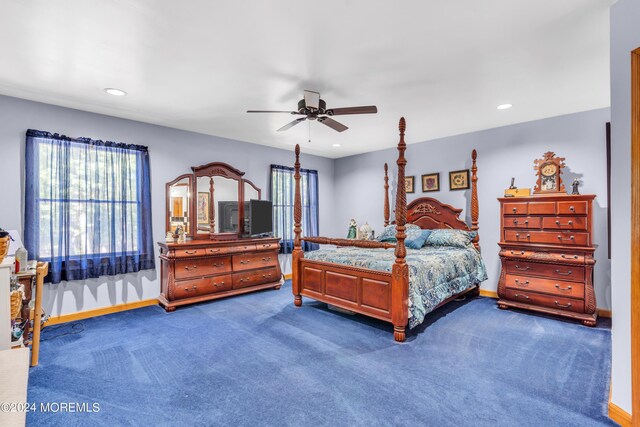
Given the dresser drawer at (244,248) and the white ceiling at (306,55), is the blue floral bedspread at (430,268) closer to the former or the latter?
the dresser drawer at (244,248)

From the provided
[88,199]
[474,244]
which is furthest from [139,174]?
[474,244]

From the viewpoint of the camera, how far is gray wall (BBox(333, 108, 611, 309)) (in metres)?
3.66

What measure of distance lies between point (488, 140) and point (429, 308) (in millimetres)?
2857

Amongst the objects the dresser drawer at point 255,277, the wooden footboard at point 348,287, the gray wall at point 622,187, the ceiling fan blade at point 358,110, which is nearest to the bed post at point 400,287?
the wooden footboard at point 348,287

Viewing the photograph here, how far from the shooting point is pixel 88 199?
3.71 metres

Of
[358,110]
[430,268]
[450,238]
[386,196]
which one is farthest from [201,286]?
[450,238]

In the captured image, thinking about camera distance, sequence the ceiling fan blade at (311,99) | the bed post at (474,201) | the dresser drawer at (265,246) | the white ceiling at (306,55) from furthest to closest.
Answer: the dresser drawer at (265,246) < the bed post at (474,201) < the ceiling fan blade at (311,99) < the white ceiling at (306,55)

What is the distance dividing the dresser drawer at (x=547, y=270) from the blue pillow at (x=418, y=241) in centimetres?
106

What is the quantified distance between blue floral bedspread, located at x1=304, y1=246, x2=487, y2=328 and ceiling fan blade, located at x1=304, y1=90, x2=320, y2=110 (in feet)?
5.74

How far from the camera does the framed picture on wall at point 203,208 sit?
4.77m

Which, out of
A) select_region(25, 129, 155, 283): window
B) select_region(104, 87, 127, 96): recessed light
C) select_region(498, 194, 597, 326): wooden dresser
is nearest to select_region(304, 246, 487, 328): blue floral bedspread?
select_region(498, 194, 597, 326): wooden dresser

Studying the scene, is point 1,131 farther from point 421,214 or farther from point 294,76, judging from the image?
point 421,214

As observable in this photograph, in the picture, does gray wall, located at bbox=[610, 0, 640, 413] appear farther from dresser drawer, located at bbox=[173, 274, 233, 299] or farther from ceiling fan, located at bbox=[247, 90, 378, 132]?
dresser drawer, located at bbox=[173, 274, 233, 299]

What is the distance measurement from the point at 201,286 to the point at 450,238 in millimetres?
3615
